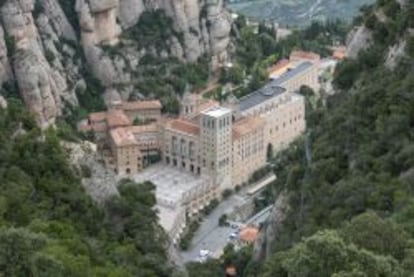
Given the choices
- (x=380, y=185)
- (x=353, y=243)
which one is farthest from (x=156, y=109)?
(x=353, y=243)

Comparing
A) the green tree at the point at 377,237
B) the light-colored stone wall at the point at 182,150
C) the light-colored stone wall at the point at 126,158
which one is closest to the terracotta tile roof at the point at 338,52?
the light-colored stone wall at the point at 182,150

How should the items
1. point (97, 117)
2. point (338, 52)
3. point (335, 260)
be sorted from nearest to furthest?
point (335, 260)
point (97, 117)
point (338, 52)

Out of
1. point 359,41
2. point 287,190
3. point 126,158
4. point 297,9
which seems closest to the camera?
point 287,190

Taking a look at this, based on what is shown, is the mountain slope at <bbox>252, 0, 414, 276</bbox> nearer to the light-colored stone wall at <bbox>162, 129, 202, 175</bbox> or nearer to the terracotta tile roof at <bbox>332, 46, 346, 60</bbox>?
the light-colored stone wall at <bbox>162, 129, 202, 175</bbox>

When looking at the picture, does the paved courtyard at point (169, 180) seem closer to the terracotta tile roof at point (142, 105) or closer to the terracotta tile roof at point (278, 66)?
the terracotta tile roof at point (142, 105)

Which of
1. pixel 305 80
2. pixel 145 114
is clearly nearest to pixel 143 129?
pixel 145 114

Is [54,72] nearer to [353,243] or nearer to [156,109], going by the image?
[156,109]

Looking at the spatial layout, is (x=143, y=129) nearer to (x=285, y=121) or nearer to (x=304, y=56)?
(x=285, y=121)
